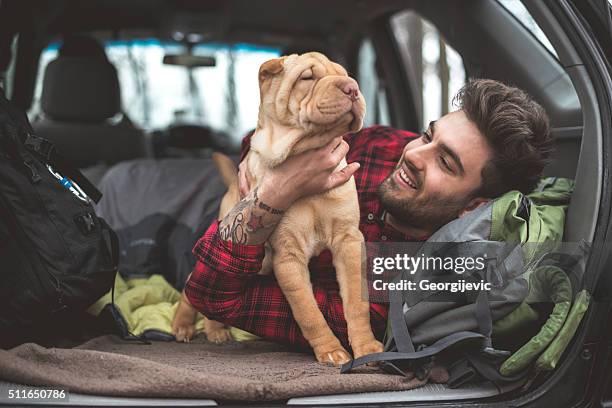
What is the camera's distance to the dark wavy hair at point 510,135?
6.68ft

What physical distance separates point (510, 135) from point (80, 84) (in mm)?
2387

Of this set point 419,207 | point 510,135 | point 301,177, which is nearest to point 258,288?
point 301,177

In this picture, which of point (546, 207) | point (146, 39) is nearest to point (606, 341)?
point (546, 207)

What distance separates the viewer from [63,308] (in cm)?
185

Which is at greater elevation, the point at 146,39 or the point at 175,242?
the point at 146,39

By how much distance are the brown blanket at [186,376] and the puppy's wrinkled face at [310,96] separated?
635 millimetres

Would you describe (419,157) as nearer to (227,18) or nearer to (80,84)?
(80,84)

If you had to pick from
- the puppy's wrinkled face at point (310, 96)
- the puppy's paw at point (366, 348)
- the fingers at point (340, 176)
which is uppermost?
the puppy's wrinkled face at point (310, 96)

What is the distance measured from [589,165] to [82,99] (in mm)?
2689

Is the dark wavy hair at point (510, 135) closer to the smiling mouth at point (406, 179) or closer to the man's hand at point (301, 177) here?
the smiling mouth at point (406, 179)

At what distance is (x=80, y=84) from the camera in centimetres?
353

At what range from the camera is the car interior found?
7.86 ft

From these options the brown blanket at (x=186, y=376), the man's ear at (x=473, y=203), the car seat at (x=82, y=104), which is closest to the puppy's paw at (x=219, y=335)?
the brown blanket at (x=186, y=376)

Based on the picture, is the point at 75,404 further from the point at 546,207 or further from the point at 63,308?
the point at 546,207
